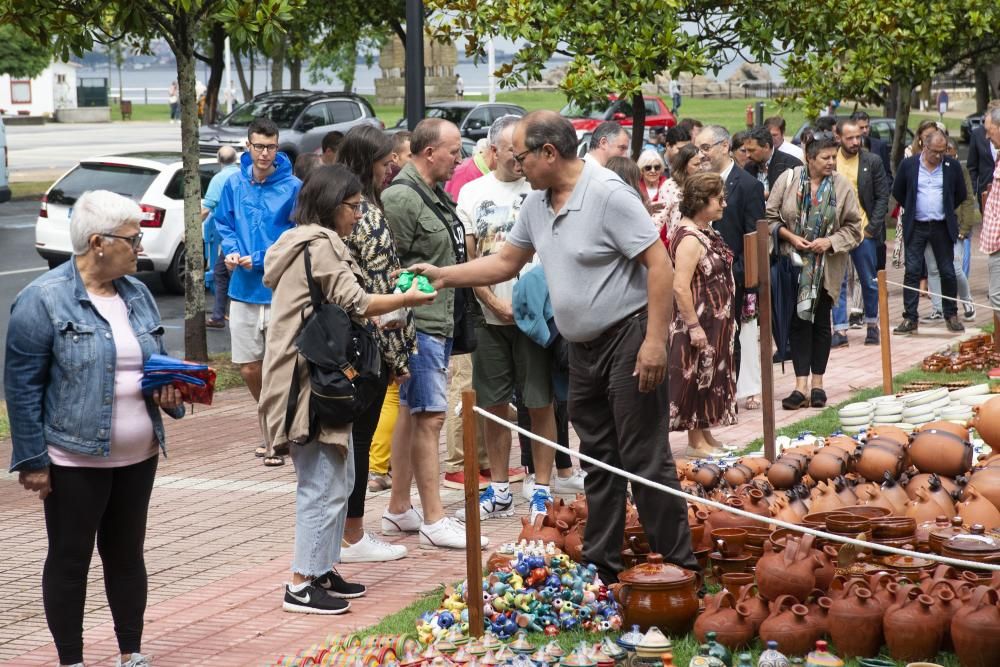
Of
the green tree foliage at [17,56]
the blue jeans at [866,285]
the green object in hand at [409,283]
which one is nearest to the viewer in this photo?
the green object in hand at [409,283]

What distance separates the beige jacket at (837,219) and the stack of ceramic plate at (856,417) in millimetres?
1655

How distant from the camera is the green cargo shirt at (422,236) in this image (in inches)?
273

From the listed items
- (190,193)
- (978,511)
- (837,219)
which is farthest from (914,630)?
(190,193)

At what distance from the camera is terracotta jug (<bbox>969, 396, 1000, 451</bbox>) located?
279 inches

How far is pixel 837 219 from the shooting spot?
416 inches

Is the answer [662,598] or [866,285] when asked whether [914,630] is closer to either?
[662,598]

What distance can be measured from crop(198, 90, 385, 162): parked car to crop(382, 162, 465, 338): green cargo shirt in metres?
17.5

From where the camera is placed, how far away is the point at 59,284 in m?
4.93

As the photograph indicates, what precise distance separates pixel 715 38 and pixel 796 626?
38.5 feet

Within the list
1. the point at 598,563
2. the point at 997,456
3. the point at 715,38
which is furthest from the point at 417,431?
the point at 715,38

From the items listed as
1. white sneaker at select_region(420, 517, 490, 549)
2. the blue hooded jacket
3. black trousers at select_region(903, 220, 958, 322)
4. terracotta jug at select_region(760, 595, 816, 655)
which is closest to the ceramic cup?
terracotta jug at select_region(760, 595, 816, 655)

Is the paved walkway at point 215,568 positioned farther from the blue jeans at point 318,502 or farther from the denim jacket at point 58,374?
the denim jacket at point 58,374

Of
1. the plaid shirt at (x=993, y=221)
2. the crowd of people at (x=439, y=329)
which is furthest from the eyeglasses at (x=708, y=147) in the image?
the plaid shirt at (x=993, y=221)

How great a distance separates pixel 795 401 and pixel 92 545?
20.9ft
